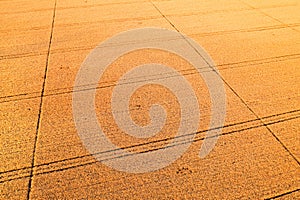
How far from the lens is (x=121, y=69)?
479 centimetres

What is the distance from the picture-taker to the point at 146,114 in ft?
12.6

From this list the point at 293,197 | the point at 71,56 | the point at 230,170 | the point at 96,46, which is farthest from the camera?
the point at 96,46

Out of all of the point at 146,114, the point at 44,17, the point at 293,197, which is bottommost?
the point at 293,197

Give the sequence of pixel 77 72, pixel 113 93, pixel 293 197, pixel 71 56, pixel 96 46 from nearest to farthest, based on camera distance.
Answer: pixel 293 197 → pixel 113 93 → pixel 77 72 → pixel 71 56 → pixel 96 46

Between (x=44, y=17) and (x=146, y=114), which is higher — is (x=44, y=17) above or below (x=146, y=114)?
above

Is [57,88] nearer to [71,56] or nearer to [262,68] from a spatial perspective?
[71,56]

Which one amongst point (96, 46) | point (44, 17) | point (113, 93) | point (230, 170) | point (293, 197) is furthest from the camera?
point (44, 17)

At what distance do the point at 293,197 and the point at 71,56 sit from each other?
13.8 feet

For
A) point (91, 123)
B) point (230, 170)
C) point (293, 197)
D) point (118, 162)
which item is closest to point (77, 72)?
point (91, 123)

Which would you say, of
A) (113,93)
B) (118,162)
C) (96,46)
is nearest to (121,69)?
(113,93)

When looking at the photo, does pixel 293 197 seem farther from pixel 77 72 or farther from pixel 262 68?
pixel 77 72

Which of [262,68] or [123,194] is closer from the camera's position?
[123,194]

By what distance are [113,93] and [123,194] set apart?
1.77 m

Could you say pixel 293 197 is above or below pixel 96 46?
below
